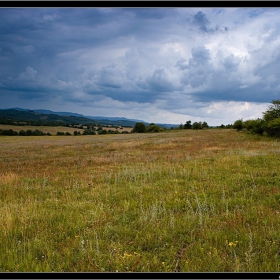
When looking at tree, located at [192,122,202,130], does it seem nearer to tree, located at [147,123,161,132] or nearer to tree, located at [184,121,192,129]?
tree, located at [184,121,192,129]

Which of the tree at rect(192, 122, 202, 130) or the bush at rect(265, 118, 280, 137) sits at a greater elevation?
the tree at rect(192, 122, 202, 130)

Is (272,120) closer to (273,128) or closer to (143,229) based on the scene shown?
(273,128)

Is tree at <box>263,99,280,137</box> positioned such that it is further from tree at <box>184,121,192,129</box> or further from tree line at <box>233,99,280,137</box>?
tree at <box>184,121,192,129</box>

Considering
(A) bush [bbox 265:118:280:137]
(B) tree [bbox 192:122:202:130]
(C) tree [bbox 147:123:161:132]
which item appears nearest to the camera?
(A) bush [bbox 265:118:280:137]

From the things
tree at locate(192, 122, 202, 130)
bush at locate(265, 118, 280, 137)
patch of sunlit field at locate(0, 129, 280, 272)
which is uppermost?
tree at locate(192, 122, 202, 130)

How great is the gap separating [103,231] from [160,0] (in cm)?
495

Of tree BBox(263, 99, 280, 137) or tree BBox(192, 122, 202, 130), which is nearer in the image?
tree BBox(263, 99, 280, 137)

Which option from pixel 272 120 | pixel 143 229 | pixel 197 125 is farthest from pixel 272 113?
pixel 197 125

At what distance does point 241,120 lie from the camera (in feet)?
229

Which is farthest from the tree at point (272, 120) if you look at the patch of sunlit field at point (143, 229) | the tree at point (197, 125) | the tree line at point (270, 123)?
the tree at point (197, 125)

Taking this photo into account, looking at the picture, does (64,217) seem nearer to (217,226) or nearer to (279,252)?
(217,226)

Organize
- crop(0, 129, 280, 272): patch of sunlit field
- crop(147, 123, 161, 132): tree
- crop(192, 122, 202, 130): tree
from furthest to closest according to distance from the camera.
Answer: crop(147, 123, 161, 132): tree, crop(192, 122, 202, 130): tree, crop(0, 129, 280, 272): patch of sunlit field

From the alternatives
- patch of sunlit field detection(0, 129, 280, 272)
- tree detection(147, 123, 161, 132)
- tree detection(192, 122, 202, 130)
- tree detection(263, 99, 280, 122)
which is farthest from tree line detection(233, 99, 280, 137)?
tree detection(147, 123, 161, 132)

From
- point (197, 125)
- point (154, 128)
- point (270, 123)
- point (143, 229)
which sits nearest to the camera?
point (143, 229)
